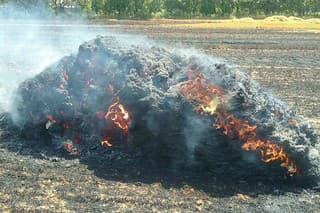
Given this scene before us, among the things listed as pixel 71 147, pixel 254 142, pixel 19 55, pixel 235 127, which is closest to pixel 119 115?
pixel 71 147

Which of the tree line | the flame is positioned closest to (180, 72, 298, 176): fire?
the flame

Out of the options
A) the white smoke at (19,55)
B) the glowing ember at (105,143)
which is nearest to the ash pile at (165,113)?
the glowing ember at (105,143)

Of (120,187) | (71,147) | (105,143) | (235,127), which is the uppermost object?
(235,127)

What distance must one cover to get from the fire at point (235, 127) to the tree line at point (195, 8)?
1853 inches

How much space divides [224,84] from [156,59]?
1.84 metres

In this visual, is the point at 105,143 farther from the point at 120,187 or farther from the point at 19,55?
the point at 19,55

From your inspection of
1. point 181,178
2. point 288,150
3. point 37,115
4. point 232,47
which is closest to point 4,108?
point 37,115

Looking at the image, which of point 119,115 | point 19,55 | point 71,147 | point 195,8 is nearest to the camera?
point 119,115

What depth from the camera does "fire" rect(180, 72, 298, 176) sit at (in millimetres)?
8219

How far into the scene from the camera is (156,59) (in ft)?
31.8

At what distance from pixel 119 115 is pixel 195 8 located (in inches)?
→ 2123

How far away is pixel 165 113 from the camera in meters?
8.76

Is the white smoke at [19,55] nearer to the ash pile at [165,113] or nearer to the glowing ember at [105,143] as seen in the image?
the ash pile at [165,113]

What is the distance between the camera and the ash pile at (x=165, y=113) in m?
8.31
